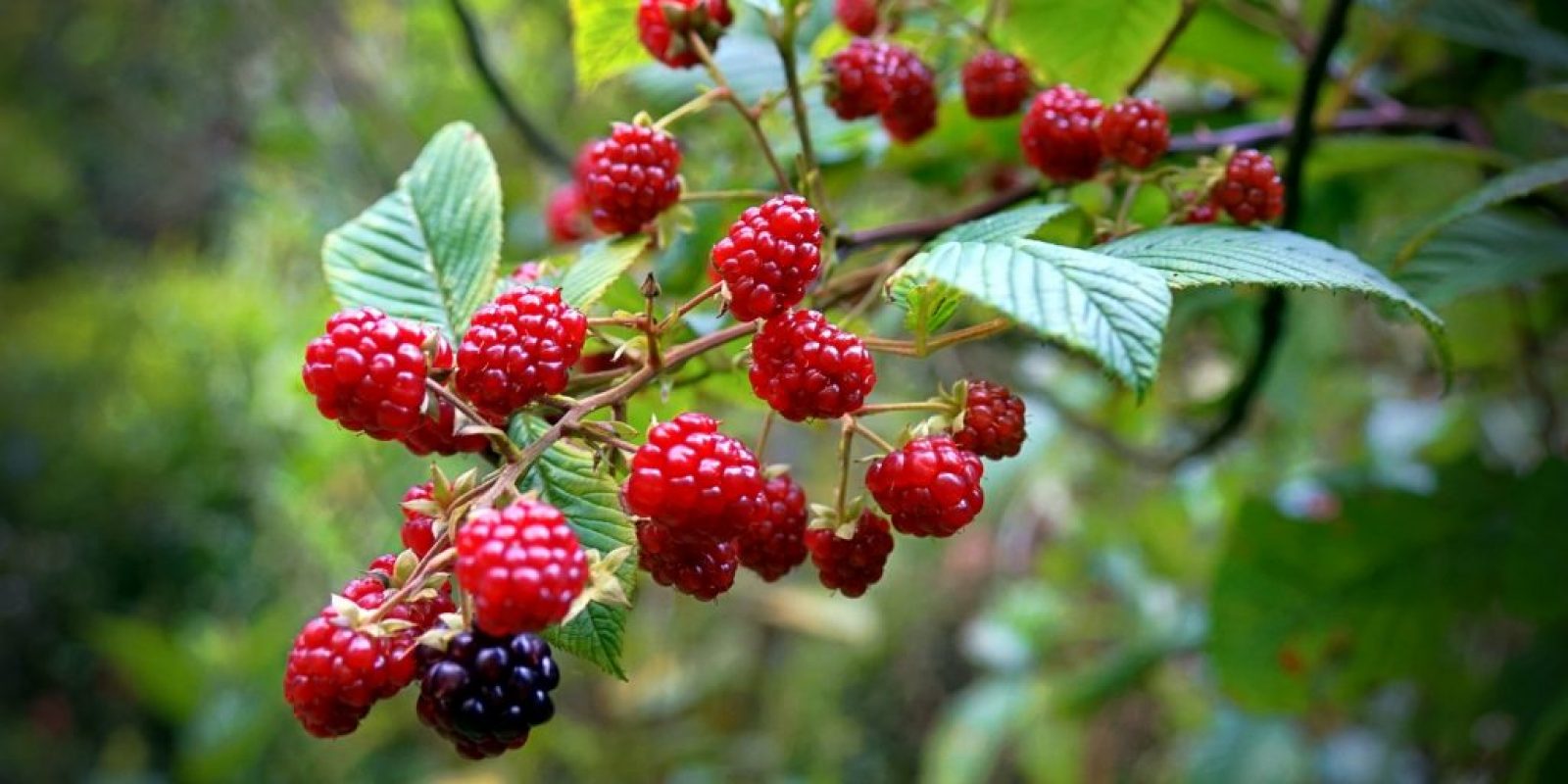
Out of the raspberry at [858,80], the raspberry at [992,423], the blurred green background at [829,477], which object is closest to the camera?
the raspberry at [992,423]

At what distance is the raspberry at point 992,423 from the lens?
450 mm

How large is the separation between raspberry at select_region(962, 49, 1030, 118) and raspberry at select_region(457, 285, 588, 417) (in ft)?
0.96

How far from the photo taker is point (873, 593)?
8.50ft

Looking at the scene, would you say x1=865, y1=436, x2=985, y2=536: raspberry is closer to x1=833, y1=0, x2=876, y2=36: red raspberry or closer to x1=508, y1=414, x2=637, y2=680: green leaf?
x1=508, y1=414, x2=637, y2=680: green leaf

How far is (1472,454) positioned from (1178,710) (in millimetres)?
908

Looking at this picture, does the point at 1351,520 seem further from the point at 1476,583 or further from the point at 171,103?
the point at 171,103

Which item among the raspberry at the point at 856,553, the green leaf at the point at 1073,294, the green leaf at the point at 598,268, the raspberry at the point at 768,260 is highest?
the green leaf at the point at 1073,294

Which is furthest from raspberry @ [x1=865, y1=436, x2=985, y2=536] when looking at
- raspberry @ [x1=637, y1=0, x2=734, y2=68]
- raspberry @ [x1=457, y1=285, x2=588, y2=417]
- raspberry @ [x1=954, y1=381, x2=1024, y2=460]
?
raspberry @ [x1=637, y1=0, x2=734, y2=68]

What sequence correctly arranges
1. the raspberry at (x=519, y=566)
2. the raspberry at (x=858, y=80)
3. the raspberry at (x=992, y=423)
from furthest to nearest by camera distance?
1. the raspberry at (x=858, y=80)
2. the raspberry at (x=992, y=423)
3. the raspberry at (x=519, y=566)

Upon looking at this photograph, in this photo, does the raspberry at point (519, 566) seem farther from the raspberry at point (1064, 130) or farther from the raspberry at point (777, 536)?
the raspberry at point (1064, 130)

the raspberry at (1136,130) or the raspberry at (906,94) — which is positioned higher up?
the raspberry at (1136,130)

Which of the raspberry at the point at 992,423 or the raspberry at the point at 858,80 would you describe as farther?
the raspberry at the point at 858,80

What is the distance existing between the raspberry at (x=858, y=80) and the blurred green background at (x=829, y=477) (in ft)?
0.47

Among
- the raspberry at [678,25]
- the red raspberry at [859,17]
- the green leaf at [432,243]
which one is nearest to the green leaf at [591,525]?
the green leaf at [432,243]
